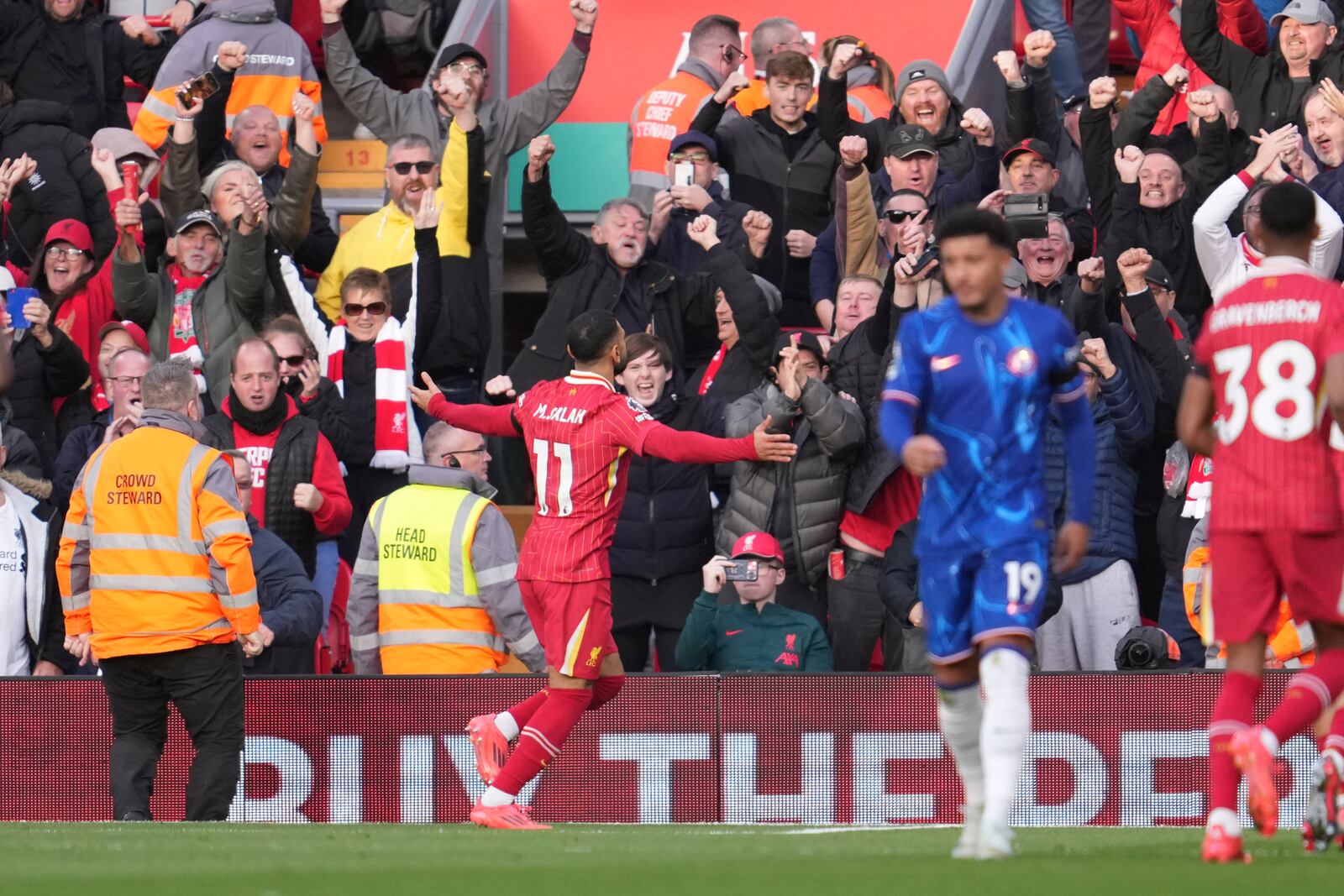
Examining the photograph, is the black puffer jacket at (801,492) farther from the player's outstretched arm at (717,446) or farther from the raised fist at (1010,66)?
the raised fist at (1010,66)

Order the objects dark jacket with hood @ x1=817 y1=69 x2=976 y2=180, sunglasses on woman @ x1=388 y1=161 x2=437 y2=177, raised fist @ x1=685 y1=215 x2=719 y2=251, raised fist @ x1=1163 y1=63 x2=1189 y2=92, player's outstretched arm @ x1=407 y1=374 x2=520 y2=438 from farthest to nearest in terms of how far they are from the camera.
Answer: dark jacket with hood @ x1=817 y1=69 x2=976 y2=180 → sunglasses on woman @ x1=388 y1=161 x2=437 y2=177 → raised fist @ x1=1163 y1=63 x2=1189 y2=92 → raised fist @ x1=685 y1=215 x2=719 y2=251 → player's outstretched arm @ x1=407 y1=374 x2=520 y2=438

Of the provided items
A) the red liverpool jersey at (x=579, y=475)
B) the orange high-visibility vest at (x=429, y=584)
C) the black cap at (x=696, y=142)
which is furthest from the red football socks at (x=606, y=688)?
Result: the black cap at (x=696, y=142)

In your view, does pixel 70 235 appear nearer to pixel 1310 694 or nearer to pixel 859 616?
pixel 859 616

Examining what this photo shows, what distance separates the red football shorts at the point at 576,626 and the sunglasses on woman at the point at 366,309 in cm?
367

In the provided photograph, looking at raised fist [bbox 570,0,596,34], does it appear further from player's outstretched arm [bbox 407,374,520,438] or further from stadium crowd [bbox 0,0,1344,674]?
player's outstretched arm [bbox 407,374,520,438]

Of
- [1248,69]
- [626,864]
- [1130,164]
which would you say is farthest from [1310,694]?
[1248,69]

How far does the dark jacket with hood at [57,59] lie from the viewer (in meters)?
14.7

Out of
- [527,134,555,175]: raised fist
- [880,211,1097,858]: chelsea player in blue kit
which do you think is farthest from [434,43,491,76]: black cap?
[880,211,1097,858]: chelsea player in blue kit

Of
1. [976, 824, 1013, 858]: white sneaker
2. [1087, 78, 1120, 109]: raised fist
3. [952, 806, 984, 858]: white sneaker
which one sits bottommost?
[952, 806, 984, 858]: white sneaker

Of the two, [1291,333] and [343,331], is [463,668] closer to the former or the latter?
[343,331]

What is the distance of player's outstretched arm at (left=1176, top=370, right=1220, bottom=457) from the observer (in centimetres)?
657

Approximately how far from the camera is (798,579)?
11.0m

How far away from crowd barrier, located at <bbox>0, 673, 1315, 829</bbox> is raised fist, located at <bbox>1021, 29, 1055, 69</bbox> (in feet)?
14.9

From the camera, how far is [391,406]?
11898 mm
